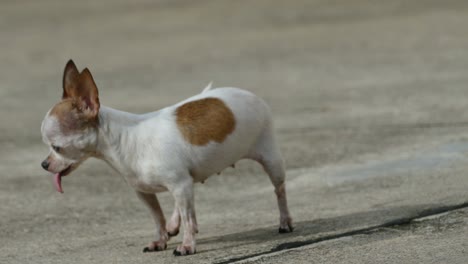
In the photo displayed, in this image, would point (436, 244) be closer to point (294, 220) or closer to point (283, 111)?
point (294, 220)

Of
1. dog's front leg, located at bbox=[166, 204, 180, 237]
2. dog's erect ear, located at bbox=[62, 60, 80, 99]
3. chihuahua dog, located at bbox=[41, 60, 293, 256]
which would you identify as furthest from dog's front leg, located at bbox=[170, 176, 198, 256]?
dog's erect ear, located at bbox=[62, 60, 80, 99]

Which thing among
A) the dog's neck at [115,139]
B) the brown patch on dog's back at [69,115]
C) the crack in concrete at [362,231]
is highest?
the brown patch on dog's back at [69,115]

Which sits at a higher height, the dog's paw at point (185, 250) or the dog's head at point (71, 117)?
the dog's head at point (71, 117)

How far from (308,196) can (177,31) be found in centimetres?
791

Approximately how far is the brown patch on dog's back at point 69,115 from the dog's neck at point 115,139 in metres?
0.12

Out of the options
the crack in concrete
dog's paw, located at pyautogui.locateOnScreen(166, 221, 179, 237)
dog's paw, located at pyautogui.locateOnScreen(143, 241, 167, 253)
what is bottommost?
the crack in concrete

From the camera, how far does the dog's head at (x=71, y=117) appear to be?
6109 millimetres

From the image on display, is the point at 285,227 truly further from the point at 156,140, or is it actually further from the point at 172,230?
the point at 156,140

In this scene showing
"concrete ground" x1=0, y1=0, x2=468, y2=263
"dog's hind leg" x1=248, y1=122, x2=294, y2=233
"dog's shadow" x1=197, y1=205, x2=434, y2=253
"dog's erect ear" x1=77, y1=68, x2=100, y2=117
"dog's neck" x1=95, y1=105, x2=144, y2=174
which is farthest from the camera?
"dog's hind leg" x1=248, y1=122, x2=294, y2=233

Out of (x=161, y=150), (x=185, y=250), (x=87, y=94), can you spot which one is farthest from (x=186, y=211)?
(x=87, y=94)

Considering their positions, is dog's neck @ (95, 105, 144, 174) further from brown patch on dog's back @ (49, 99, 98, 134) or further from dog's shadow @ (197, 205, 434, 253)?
dog's shadow @ (197, 205, 434, 253)

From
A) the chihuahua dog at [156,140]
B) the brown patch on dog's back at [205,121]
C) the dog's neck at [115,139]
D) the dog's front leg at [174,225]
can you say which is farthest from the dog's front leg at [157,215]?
the brown patch on dog's back at [205,121]

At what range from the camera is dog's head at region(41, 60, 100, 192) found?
6109mm

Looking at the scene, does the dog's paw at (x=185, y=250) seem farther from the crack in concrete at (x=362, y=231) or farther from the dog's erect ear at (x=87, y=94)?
the dog's erect ear at (x=87, y=94)
